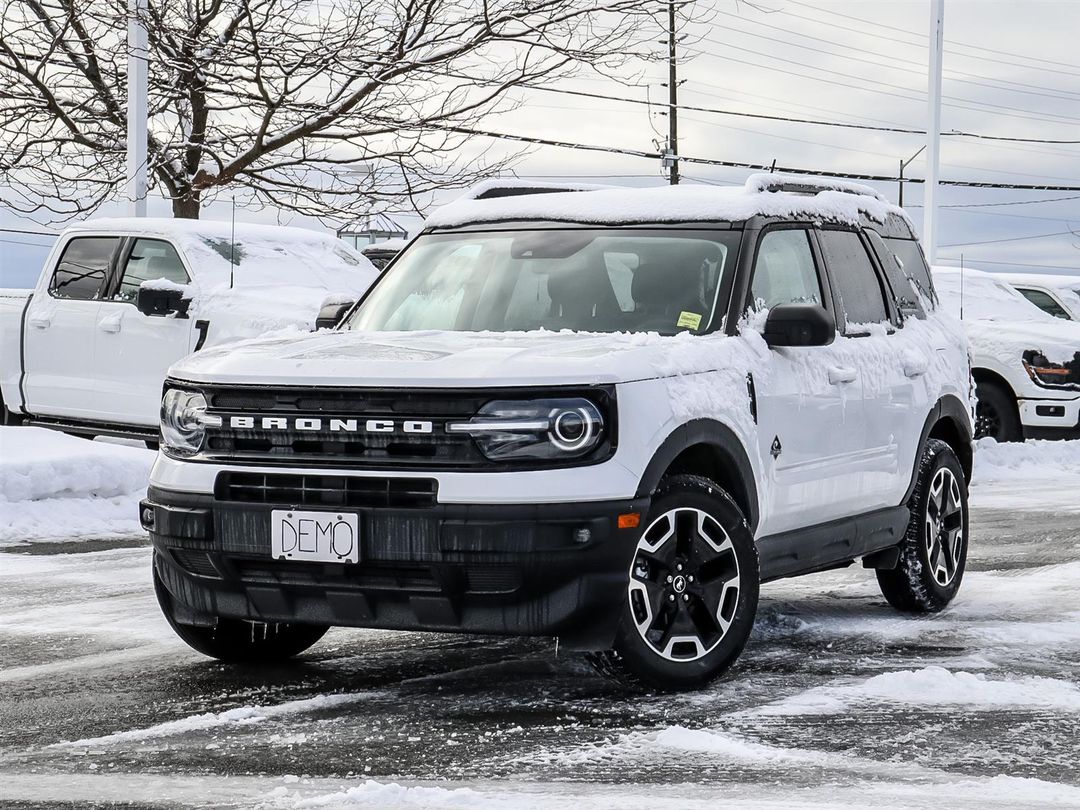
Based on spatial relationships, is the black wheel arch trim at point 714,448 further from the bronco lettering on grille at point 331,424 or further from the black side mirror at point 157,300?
the black side mirror at point 157,300

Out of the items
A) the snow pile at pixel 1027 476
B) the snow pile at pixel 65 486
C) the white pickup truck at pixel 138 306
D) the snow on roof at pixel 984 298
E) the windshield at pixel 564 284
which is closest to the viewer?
the windshield at pixel 564 284

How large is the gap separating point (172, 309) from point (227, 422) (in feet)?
24.9

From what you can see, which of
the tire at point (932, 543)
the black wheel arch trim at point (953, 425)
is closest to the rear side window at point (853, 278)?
the black wheel arch trim at point (953, 425)

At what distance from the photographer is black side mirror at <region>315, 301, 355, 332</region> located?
7.11m

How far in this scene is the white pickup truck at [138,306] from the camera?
43.1ft

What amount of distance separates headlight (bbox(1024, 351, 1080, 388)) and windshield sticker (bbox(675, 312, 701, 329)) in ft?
37.1

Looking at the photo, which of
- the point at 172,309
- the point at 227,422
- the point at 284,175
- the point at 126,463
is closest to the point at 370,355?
the point at 227,422

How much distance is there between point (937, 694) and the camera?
5738mm

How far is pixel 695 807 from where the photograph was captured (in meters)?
4.30

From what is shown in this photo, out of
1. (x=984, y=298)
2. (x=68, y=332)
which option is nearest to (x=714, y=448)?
(x=68, y=332)

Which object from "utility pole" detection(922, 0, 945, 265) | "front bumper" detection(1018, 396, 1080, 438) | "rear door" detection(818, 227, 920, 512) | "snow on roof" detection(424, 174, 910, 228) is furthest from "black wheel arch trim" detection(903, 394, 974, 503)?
"utility pole" detection(922, 0, 945, 265)

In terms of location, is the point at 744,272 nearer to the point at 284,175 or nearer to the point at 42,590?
the point at 42,590

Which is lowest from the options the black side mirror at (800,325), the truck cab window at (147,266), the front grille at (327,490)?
the front grille at (327,490)

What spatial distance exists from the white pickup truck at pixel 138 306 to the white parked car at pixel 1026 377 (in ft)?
21.6
